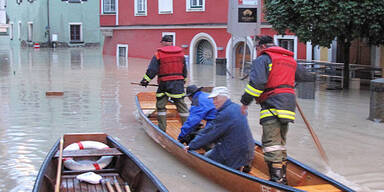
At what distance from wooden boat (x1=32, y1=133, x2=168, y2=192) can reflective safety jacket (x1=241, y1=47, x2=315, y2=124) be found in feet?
5.27

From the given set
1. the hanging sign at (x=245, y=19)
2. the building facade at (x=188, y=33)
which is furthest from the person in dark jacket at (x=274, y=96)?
the building facade at (x=188, y=33)

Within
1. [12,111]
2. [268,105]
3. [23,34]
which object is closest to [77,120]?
[12,111]

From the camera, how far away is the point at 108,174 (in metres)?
7.15

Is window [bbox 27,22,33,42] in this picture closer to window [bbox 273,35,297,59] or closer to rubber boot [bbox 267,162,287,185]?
window [bbox 273,35,297,59]

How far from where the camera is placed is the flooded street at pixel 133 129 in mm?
8211

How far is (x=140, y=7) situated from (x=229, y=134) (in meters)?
28.2

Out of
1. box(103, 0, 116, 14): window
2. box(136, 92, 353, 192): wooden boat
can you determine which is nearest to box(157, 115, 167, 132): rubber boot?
box(136, 92, 353, 192): wooden boat

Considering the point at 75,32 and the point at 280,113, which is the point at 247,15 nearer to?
the point at 280,113

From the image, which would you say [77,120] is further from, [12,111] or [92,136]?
[92,136]

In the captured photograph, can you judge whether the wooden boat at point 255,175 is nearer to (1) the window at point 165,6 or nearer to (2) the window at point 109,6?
(1) the window at point 165,6

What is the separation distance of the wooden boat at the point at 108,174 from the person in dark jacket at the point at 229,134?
104 cm

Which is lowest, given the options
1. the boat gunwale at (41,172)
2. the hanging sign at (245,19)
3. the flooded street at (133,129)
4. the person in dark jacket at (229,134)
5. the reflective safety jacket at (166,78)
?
the flooded street at (133,129)

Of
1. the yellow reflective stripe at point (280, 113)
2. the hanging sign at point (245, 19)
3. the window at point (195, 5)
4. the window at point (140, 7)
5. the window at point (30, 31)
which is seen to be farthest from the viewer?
the window at point (30, 31)

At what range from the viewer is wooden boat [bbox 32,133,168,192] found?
6.34 meters
